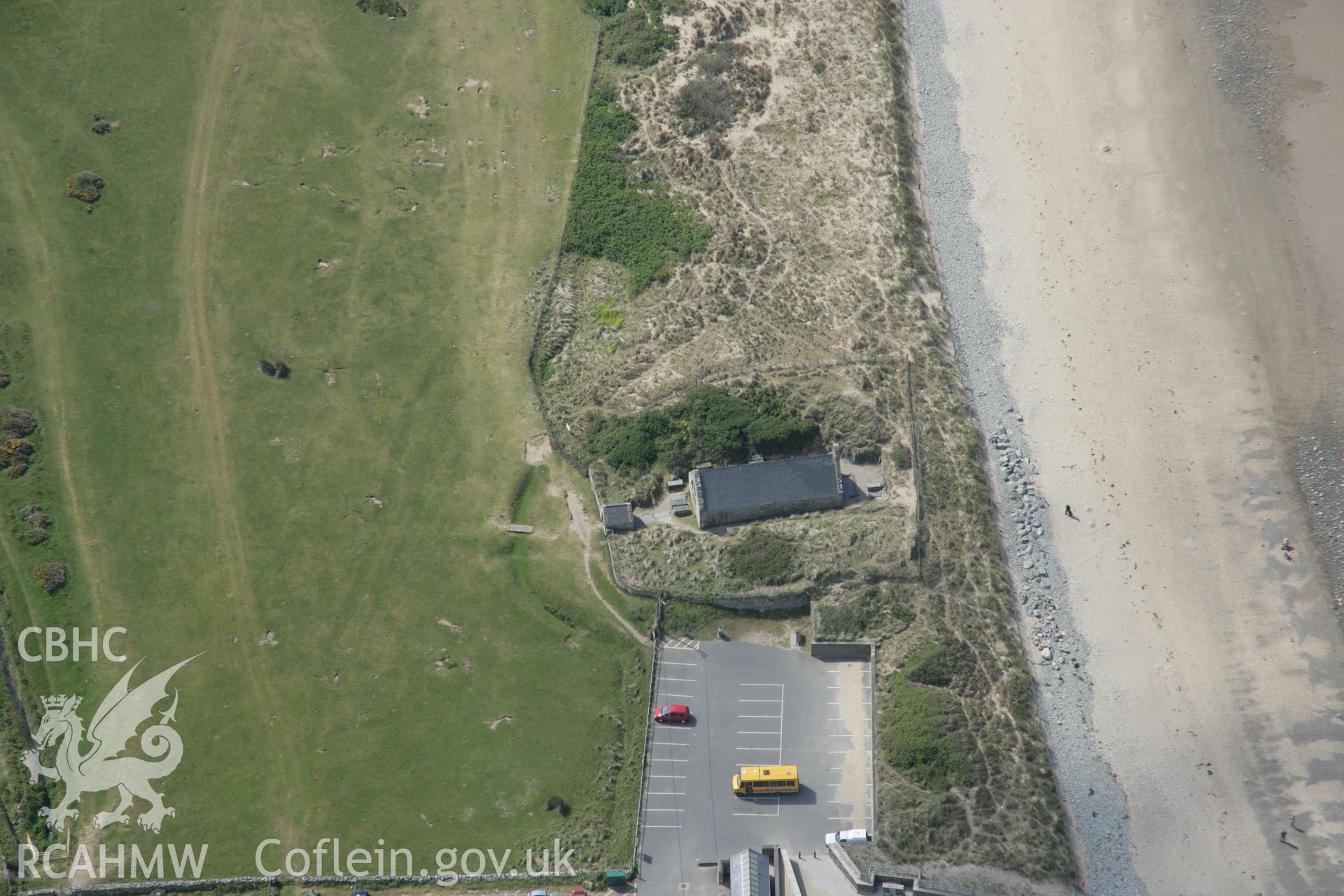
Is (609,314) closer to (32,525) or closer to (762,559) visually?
(762,559)

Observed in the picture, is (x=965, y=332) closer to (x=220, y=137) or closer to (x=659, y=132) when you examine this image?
(x=659, y=132)

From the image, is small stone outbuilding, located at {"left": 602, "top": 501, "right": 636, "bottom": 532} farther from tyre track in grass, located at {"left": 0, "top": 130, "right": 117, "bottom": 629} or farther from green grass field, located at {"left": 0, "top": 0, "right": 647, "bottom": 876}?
tyre track in grass, located at {"left": 0, "top": 130, "right": 117, "bottom": 629}

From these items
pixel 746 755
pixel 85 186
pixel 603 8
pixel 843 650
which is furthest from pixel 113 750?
pixel 603 8


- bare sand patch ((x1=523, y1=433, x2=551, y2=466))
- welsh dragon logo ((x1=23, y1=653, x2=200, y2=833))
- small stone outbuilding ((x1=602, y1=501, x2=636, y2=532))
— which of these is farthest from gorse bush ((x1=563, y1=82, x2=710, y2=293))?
welsh dragon logo ((x1=23, y1=653, x2=200, y2=833))

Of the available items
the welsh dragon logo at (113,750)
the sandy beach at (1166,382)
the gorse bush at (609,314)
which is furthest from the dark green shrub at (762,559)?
the welsh dragon logo at (113,750)

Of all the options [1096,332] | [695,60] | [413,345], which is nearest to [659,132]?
[695,60]

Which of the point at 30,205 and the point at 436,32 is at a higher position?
the point at 436,32
